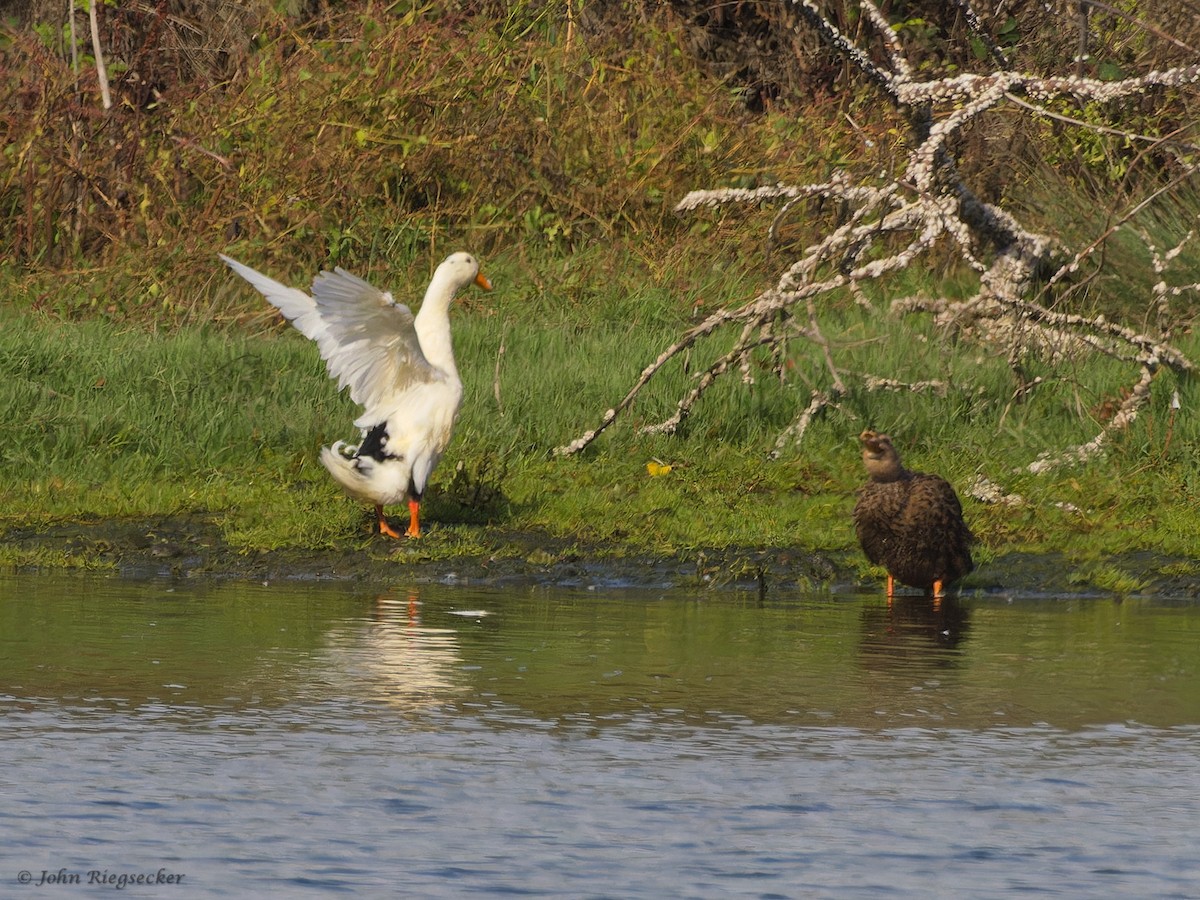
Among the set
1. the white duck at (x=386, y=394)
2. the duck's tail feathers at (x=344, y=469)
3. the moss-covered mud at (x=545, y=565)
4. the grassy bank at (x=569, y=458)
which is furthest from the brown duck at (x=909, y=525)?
the duck's tail feathers at (x=344, y=469)

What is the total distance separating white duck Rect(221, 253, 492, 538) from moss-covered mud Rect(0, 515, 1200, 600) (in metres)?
0.30

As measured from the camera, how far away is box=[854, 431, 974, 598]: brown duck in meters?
8.12

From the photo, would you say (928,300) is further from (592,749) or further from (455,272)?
(592,749)

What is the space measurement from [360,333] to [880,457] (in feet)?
7.49

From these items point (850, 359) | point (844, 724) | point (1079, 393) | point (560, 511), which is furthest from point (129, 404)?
point (844, 724)

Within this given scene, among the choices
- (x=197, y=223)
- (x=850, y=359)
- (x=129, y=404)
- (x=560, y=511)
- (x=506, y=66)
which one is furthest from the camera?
(x=506, y=66)

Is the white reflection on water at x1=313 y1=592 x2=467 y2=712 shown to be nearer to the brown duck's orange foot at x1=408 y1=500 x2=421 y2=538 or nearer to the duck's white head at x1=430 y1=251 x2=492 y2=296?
the brown duck's orange foot at x1=408 y1=500 x2=421 y2=538

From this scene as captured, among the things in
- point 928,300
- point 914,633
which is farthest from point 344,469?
point 928,300

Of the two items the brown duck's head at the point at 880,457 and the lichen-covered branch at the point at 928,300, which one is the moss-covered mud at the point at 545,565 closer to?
the brown duck's head at the point at 880,457

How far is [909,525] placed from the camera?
26.5ft

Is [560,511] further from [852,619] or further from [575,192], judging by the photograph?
[575,192]

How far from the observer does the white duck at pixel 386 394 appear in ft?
28.7

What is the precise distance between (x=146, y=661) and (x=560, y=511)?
124 inches

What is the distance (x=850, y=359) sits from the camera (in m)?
11.1
